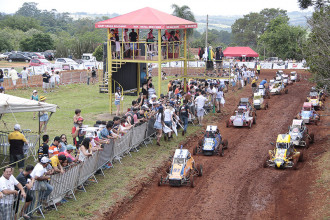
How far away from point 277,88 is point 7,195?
3258cm

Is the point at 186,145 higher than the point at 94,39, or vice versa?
the point at 94,39

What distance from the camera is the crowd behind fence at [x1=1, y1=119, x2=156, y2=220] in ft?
38.8

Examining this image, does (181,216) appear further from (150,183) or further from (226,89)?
(226,89)

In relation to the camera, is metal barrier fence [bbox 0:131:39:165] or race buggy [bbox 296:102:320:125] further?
race buggy [bbox 296:102:320:125]

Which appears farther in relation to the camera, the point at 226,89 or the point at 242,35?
the point at 242,35

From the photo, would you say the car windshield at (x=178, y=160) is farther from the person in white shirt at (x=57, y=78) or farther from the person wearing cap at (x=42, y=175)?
the person in white shirt at (x=57, y=78)

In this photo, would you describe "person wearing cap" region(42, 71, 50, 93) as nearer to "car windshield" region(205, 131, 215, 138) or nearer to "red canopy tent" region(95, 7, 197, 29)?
"red canopy tent" region(95, 7, 197, 29)

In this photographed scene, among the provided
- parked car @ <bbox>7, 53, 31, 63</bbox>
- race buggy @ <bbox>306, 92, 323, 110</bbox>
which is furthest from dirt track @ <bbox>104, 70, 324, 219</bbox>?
parked car @ <bbox>7, 53, 31, 63</bbox>

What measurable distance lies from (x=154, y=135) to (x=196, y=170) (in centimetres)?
562

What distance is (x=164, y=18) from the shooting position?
25.9 meters

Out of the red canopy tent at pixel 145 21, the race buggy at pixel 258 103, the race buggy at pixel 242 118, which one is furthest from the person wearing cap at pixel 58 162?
the race buggy at pixel 258 103

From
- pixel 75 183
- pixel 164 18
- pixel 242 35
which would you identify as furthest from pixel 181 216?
pixel 242 35

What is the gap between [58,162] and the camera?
12.9 metres

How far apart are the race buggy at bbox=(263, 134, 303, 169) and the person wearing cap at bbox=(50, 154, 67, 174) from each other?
9.19 meters
